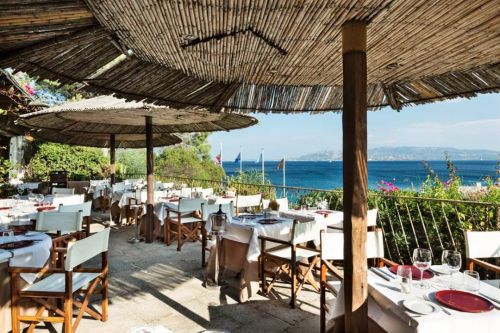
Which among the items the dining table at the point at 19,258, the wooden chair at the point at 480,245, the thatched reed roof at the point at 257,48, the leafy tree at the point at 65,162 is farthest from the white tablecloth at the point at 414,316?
the leafy tree at the point at 65,162

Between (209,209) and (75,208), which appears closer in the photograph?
(75,208)

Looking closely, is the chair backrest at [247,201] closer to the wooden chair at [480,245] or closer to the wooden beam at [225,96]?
the wooden beam at [225,96]

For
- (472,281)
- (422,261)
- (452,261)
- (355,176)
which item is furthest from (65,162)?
(472,281)

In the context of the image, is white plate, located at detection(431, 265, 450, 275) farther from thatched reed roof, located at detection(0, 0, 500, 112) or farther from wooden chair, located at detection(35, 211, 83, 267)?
wooden chair, located at detection(35, 211, 83, 267)

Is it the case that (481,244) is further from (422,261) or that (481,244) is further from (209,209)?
(209,209)

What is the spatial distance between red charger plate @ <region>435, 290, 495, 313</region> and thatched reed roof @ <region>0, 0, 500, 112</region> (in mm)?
1844

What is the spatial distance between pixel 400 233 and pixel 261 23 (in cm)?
380

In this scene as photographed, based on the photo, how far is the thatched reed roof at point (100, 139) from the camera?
1013 centimetres

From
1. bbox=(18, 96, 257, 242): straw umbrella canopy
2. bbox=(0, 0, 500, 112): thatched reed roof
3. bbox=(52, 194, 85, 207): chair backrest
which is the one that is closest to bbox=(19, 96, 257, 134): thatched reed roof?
bbox=(18, 96, 257, 242): straw umbrella canopy

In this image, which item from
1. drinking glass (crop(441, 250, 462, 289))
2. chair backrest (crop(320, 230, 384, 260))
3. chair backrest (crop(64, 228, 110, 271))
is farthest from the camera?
chair backrest (crop(320, 230, 384, 260))

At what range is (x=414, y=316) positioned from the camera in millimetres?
1797

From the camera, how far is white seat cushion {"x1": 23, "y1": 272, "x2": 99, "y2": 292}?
296cm

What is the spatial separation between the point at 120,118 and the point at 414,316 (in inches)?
290

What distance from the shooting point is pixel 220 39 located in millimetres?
2727
